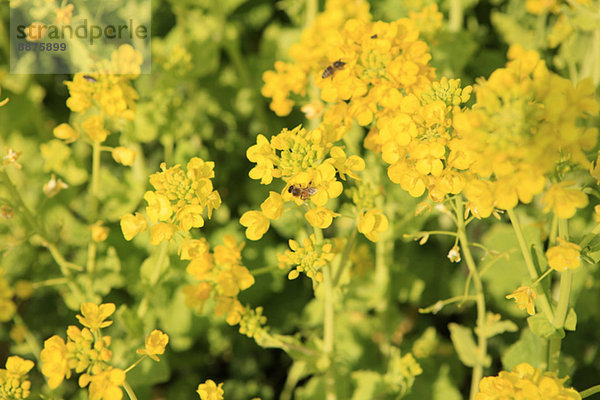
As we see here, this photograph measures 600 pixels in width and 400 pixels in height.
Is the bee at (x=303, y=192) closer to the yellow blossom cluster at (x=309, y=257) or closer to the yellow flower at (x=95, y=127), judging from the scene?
the yellow blossom cluster at (x=309, y=257)

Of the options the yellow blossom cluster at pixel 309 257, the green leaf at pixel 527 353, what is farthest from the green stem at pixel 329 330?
the green leaf at pixel 527 353

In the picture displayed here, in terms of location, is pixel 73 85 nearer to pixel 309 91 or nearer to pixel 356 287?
pixel 309 91

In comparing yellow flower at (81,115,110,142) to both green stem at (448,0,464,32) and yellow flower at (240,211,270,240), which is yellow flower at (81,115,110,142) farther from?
green stem at (448,0,464,32)

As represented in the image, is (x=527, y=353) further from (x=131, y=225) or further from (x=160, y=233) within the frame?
(x=131, y=225)

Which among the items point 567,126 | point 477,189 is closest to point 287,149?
point 477,189

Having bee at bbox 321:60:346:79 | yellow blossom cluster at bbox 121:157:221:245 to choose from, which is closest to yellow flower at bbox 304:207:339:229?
yellow blossom cluster at bbox 121:157:221:245

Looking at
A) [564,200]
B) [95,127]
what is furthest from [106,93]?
[564,200]
